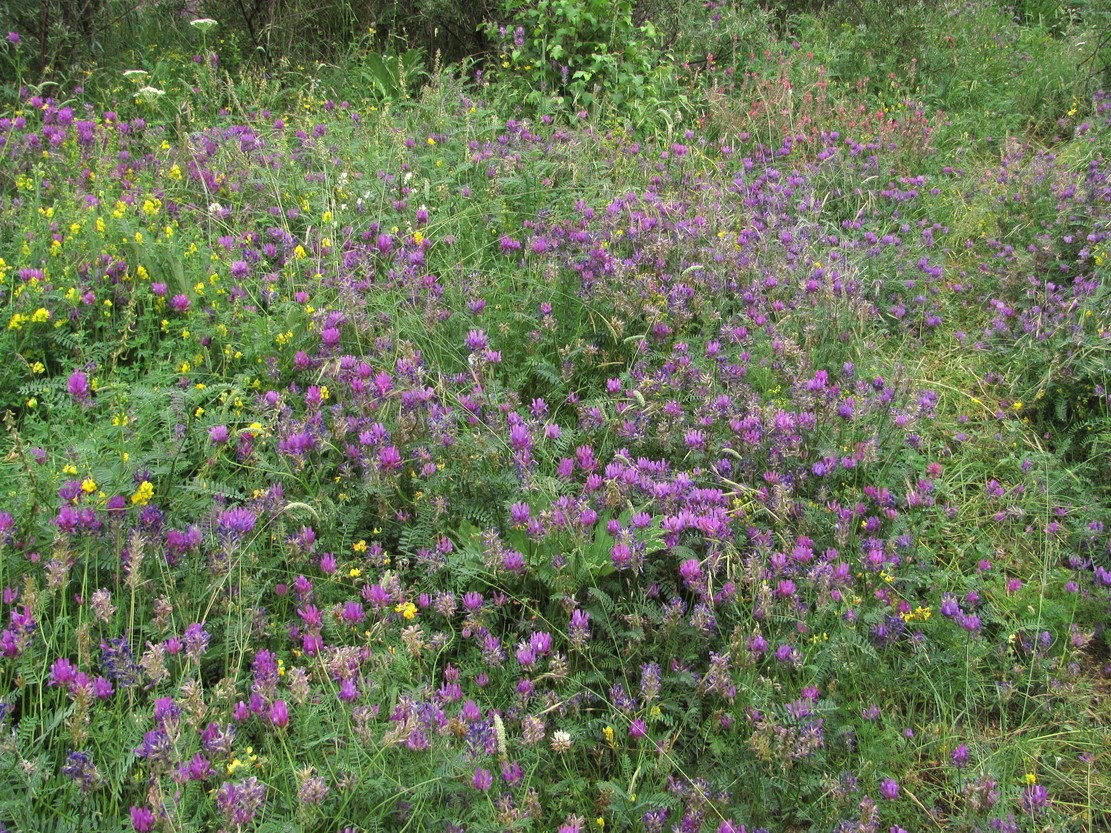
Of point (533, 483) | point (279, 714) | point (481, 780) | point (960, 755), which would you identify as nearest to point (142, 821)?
point (279, 714)

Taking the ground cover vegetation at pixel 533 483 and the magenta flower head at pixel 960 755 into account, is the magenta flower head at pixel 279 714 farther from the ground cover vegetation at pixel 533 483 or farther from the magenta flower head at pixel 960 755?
the magenta flower head at pixel 960 755

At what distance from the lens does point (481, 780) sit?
5.28 feet

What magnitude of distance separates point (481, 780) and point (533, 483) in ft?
2.95

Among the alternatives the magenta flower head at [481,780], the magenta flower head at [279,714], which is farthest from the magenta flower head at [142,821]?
the magenta flower head at [481,780]

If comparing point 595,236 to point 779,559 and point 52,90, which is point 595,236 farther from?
point 52,90

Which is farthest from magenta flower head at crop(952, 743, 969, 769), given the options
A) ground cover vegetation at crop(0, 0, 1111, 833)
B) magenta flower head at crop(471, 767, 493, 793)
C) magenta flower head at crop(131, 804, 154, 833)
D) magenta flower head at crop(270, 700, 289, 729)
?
magenta flower head at crop(131, 804, 154, 833)

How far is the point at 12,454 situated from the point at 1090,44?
871 cm

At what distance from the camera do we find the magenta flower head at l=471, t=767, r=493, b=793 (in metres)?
1.60

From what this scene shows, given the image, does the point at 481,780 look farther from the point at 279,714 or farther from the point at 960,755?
the point at 960,755

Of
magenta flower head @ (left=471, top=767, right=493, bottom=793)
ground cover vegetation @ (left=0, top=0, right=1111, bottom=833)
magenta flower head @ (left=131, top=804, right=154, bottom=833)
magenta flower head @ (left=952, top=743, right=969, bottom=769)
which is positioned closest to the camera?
magenta flower head @ (left=131, top=804, right=154, bottom=833)

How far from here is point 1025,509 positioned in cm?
291

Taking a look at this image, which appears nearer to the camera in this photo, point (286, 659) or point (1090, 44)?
point (286, 659)

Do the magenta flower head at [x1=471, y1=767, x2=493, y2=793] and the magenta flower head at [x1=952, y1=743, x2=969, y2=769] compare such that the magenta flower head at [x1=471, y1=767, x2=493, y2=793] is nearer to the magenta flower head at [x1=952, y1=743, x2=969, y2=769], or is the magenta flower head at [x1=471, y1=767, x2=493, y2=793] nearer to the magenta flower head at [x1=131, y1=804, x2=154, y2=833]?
the magenta flower head at [x1=131, y1=804, x2=154, y2=833]

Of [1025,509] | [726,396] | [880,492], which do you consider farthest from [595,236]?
[1025,509]
